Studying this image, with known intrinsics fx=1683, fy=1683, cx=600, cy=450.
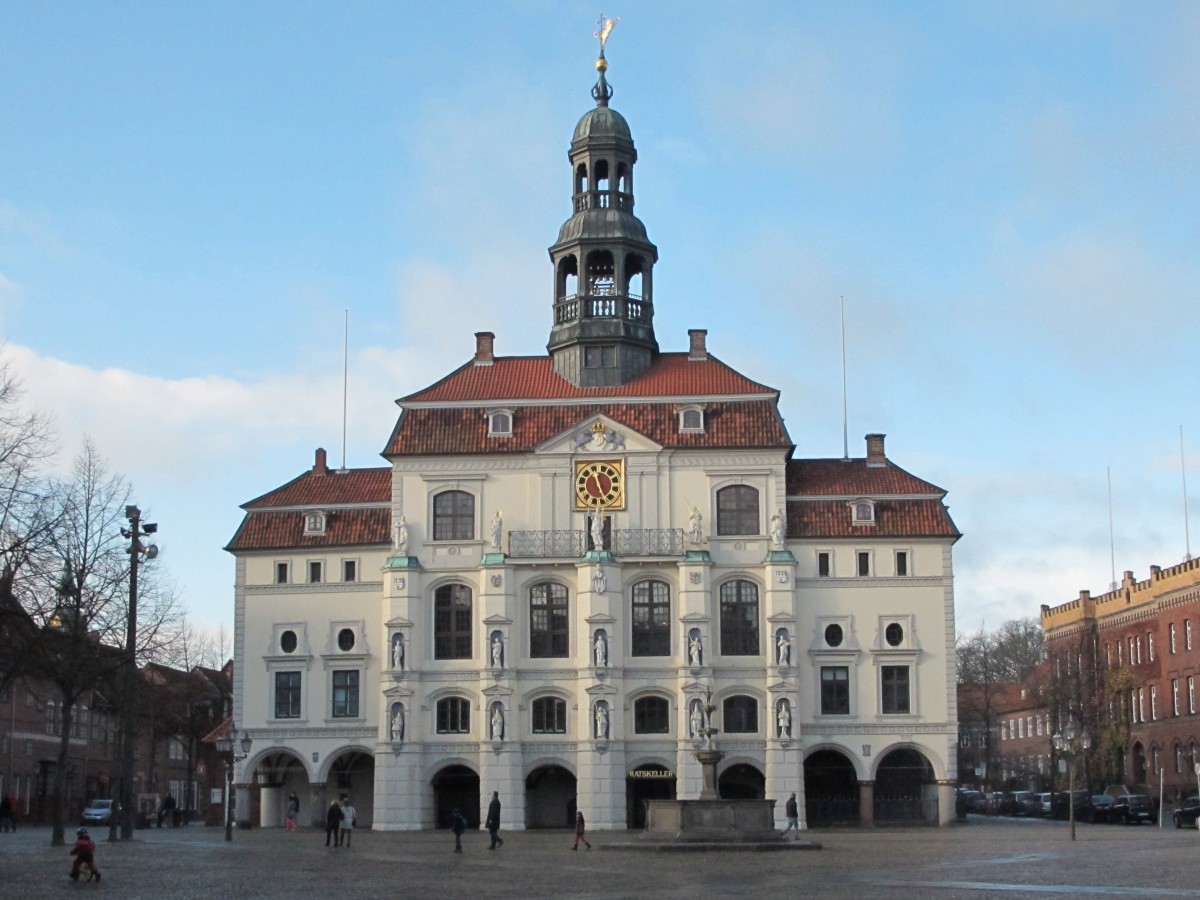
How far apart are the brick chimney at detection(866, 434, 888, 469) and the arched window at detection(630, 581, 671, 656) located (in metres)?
11.0

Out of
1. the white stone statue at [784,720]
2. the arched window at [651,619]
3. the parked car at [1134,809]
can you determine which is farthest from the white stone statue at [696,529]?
the parked car at [1134,809]

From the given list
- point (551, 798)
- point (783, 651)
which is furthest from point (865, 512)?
point (551, 798)

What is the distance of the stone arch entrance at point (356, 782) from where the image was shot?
236ft

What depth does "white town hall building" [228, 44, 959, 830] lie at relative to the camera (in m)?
68.5

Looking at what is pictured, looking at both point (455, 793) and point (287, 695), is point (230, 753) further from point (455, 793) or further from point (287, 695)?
point (455, 793)

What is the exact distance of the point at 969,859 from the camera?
42.0 m

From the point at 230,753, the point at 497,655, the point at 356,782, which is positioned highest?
the point at 497,655

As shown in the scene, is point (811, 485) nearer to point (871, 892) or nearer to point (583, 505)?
point (583, 505)

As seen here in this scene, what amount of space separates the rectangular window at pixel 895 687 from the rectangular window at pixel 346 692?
2206cm

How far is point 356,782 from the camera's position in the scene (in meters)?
72.6

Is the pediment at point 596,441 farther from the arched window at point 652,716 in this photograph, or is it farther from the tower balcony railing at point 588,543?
the arched window at point 652,716

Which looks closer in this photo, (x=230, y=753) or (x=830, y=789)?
(x=830, y=789)

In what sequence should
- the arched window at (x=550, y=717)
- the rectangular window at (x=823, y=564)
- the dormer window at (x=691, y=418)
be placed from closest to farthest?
1. the arched window at (x=550, y=717)
2. the rectangular window at (x=823, y=564)
3. the dormer window at (x=691, y=418)

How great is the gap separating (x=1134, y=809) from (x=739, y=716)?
19.2 m
